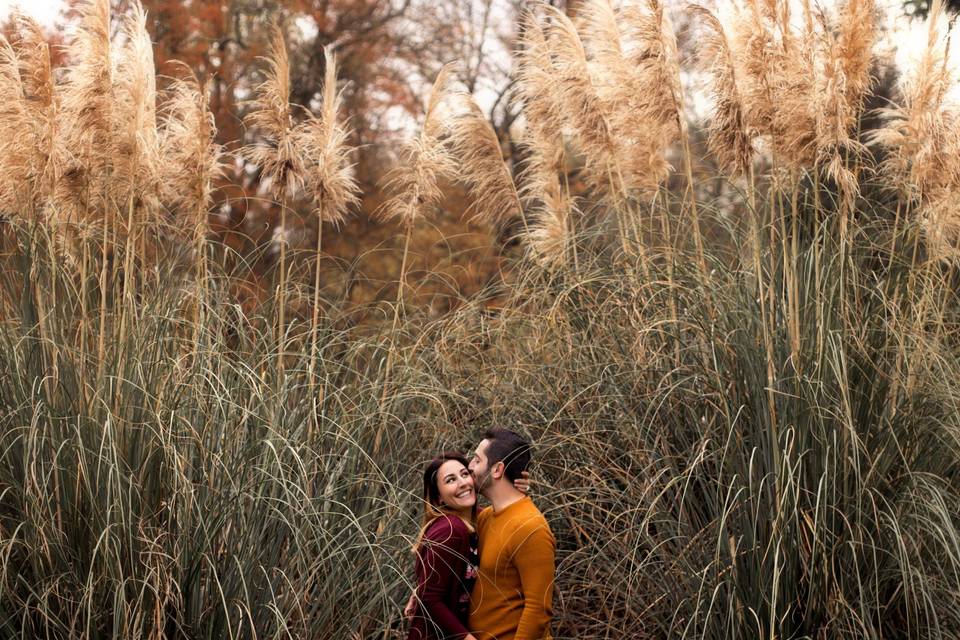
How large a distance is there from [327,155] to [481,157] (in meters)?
1.33

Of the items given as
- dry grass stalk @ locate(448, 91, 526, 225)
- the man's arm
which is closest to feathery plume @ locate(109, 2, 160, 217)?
dry grass stalk @ locate(448, 91, 526, 225)

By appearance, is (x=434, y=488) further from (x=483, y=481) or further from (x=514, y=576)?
(x=514, y=576)

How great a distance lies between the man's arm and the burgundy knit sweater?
285 millimetres

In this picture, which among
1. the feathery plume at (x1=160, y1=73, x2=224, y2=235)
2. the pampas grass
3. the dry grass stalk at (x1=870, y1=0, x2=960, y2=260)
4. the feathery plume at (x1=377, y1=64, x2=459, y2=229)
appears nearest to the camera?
the pampas grass

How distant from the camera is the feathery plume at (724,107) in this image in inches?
227

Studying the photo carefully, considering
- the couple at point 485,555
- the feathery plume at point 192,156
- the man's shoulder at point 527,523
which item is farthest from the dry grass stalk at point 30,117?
the man's shoulder at point 527,523

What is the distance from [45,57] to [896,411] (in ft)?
14.1

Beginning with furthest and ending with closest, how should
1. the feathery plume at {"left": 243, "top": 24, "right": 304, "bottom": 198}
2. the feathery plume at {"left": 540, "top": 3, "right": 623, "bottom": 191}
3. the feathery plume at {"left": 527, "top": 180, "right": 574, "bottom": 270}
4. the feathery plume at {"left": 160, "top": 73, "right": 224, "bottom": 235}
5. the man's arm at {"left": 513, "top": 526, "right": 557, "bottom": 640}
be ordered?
the feathery plume at {"left": 527, "top": 180, "right": 574, "bottom": 270}, the feathery plume at {"left": 540, "top": 3, "right": 623, "bottom": 191}, the feathery plume at {"left": 243, "top": 24, "right": 304, "bottom": 198}, the feathery plume at {"left": 160, "top": 73, "right": 224, "bottom": 235}, the man's arm at {"left": 513, "top": 526, "right": 557, "bottom": 640}

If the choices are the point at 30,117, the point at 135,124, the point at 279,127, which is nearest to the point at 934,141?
the point at 279,127

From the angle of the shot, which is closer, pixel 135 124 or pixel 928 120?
pixel 135 124

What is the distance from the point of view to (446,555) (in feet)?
15.3

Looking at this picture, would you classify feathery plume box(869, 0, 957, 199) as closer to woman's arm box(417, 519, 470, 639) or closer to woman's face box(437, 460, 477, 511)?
woman's face box(437, 460, 477, 511)

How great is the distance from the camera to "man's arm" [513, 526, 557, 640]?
4398 mm

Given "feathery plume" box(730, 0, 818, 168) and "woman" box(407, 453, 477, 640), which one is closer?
"woman" box(407, 453, 477, 640)
